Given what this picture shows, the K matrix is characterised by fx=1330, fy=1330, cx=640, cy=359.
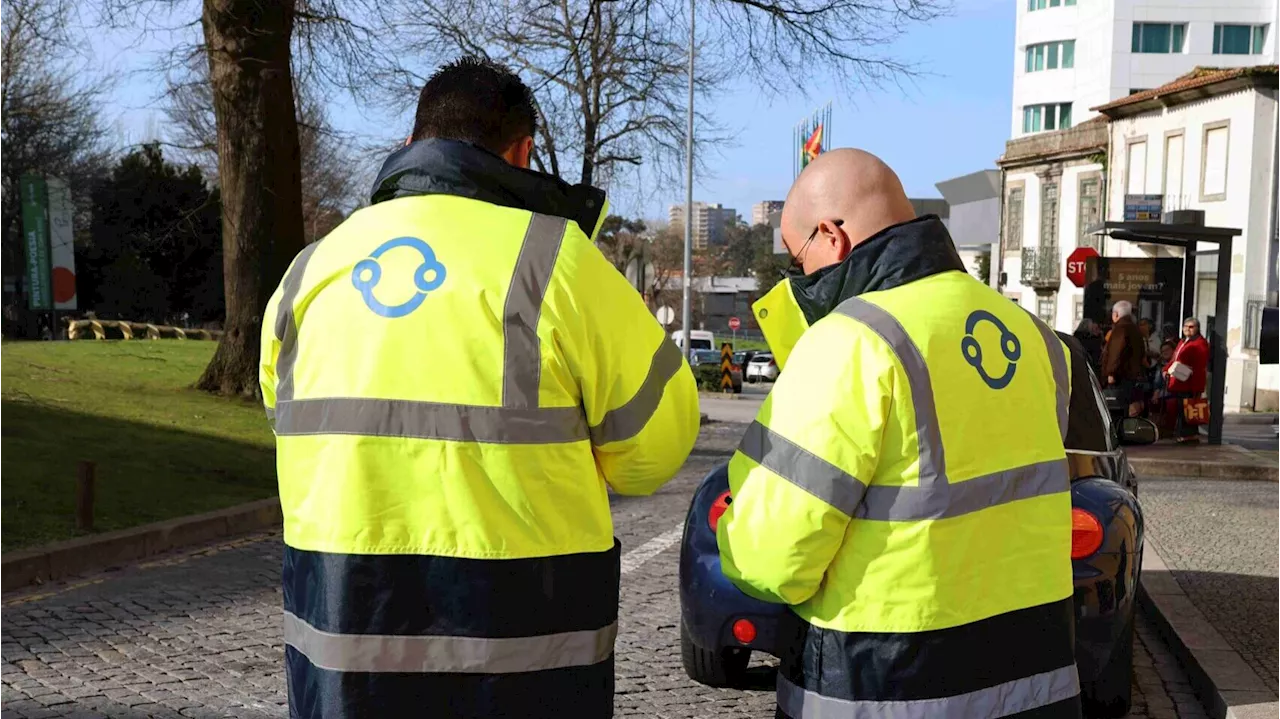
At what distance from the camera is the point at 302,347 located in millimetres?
2484

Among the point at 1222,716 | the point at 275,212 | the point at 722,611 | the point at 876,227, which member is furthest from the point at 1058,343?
the point at 275,212

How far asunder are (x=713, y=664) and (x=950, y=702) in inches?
131

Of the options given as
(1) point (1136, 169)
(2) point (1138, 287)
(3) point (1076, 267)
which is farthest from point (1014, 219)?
(2) point (1138, 287)

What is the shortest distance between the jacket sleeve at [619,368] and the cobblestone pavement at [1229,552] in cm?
427

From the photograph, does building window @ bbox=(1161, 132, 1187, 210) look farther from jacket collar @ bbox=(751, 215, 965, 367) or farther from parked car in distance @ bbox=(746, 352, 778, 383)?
jacket collar @ bbox=(751, 215, 965, 367)

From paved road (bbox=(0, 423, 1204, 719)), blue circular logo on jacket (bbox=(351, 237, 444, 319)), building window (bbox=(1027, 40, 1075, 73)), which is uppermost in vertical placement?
building window (bbox=(1027, 40, 1075, 73))

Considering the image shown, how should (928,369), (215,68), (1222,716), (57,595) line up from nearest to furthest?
(928,369), (1222,716), (57,595), (215,68)

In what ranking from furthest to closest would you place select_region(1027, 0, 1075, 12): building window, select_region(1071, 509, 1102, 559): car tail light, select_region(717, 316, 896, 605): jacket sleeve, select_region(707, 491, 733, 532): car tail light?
1. select_region(1027, 0, 1075, 12): building window
2. select_region(707, 491, 733, 532): car tail light
3. select_region(1071, 509, 1102, 559): car tail light
4. select_region(717, 316, 896, 605): jacket sleeve

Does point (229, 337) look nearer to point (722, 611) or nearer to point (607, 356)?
point (722, 611)

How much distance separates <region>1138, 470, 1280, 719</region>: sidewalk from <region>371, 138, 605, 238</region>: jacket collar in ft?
13.2

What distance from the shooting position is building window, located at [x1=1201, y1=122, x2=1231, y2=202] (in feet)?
109

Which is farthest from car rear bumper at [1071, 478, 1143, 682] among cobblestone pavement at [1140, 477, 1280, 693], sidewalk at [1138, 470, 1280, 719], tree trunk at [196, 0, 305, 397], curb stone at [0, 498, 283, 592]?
tree trunk at [196, 0, 305, 397]

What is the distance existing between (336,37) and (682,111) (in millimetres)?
14414

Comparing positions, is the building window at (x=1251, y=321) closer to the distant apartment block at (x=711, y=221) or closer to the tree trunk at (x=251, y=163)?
the tree trunk at (x=251, y=163)
